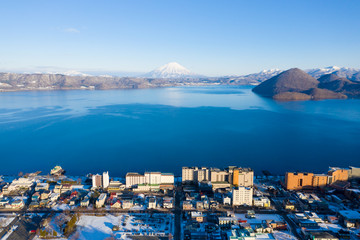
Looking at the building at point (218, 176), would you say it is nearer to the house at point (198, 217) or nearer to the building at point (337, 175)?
the house at point (198, 217)

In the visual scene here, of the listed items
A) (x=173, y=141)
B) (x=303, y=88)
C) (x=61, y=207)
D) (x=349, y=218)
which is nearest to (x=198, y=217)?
(x=349, y=218)

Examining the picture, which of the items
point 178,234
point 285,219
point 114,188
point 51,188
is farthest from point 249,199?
point 51,188

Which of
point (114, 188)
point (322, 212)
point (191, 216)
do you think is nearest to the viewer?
point (191, 216)

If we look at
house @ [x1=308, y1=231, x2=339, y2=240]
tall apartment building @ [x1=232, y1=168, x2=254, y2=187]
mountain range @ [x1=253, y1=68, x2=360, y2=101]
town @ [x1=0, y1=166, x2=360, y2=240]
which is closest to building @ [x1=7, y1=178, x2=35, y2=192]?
town @ [x1=0, y1=166, x2=360, y2=240]

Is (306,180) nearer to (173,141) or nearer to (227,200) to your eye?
(227,200)

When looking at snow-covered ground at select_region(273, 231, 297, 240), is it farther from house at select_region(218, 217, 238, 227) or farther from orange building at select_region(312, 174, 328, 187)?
orange building at select_region(312, 174, 328, 187)

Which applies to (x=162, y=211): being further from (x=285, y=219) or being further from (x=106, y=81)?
(x=106, y=81)
